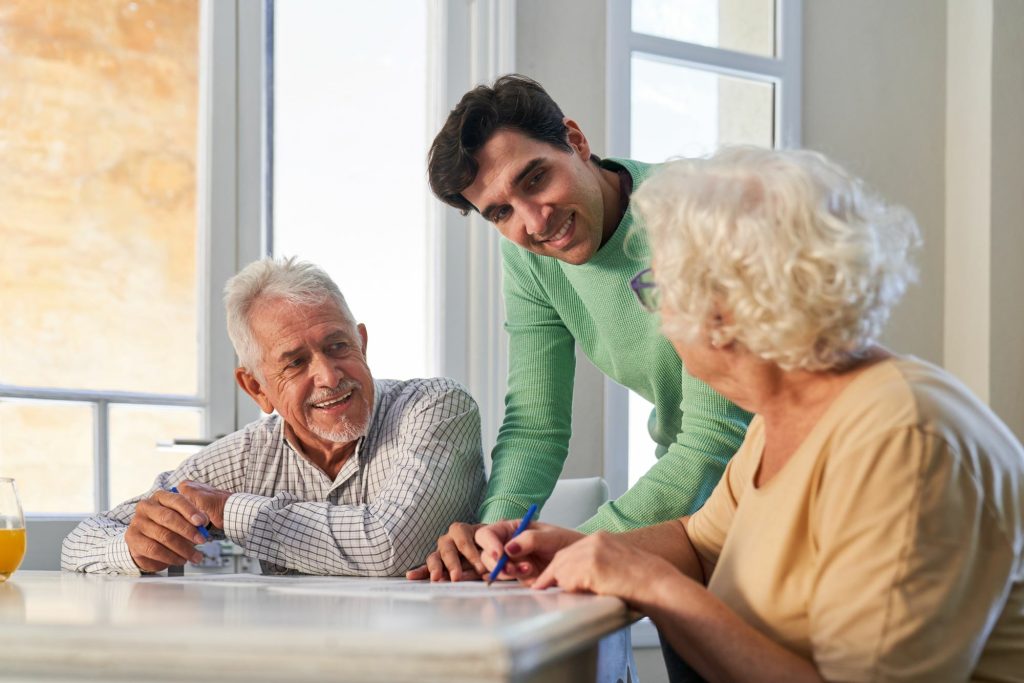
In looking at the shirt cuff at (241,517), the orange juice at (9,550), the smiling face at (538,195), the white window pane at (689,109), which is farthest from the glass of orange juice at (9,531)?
the white window pane at (689,109)

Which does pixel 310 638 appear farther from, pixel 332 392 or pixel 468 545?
pixel 332 392

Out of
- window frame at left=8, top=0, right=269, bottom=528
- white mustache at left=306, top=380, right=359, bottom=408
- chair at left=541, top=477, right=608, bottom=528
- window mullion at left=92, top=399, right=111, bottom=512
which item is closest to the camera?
white mustache at left=306, top=380, right=359, bottom=408

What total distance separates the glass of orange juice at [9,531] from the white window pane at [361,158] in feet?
5.24

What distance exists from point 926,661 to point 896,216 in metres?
0.46

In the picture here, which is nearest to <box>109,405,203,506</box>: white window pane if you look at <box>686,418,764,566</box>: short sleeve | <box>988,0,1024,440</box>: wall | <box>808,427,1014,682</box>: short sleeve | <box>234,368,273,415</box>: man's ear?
<box>234,368,273,415</box>: man's ear

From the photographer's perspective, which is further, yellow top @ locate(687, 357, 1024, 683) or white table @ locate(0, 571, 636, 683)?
yellow top @ locate(687, 357, 1024, 683)

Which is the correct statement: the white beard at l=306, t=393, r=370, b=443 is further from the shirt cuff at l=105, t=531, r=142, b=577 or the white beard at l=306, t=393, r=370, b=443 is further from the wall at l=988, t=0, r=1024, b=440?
the wall at l=988, t=0, r=1024, b=440

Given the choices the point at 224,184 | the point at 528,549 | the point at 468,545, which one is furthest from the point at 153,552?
the point at 224,184

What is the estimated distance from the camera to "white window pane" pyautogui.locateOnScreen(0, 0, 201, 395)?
2.74 m

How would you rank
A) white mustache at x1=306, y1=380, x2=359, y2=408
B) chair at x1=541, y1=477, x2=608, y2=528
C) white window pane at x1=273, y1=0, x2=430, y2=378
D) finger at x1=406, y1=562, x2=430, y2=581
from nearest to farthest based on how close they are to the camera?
finger at x1=406, y1=562, x2=430, y2=581
white mustache at x1=306, y1=380, x2=359, y2=408
chair at x1=541, y1=477, x2=608, y2=528
white window pane at x1=273, y1=0, x2=430, y2=378

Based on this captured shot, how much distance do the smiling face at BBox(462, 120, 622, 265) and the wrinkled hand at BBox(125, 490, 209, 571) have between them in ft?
2.30

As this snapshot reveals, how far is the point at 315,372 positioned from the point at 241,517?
A: 0.32 m

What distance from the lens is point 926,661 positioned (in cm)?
102

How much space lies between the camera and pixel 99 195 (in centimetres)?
285
